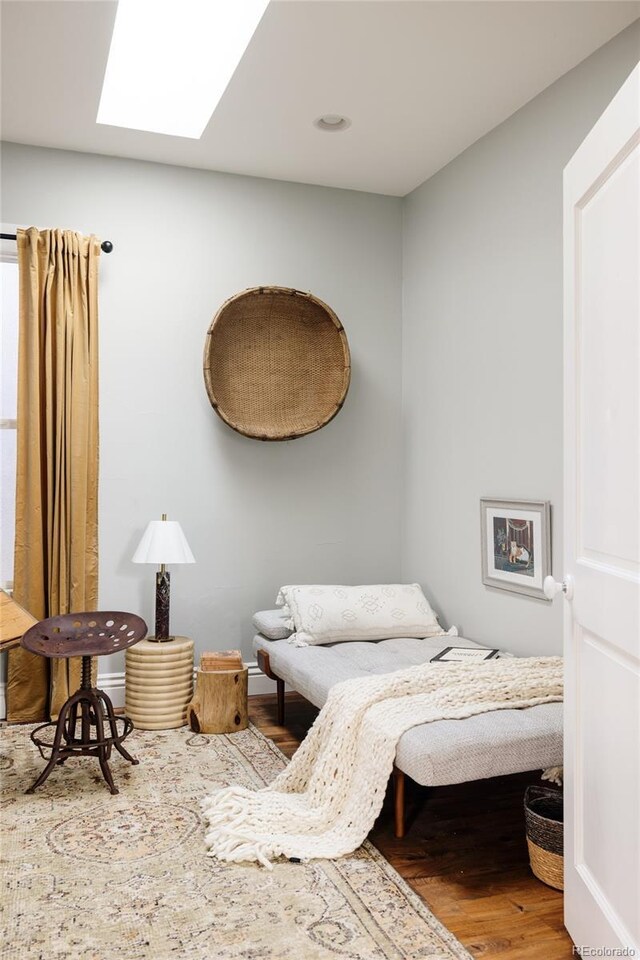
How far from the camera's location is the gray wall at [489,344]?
3184 mm

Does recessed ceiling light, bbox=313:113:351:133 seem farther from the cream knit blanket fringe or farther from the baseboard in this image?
the baseboard

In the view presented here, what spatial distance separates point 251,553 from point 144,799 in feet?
5.30

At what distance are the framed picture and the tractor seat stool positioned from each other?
1.57 meters

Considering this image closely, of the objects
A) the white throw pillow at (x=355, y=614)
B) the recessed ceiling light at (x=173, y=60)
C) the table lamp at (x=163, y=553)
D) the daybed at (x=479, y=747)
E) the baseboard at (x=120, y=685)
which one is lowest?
the baseboard at (x=120, y=685)

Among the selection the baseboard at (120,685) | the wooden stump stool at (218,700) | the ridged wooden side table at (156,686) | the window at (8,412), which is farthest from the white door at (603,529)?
the window at (8,412)

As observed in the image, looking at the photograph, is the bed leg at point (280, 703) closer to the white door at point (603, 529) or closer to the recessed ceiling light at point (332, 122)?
the white door at point (603, 529)

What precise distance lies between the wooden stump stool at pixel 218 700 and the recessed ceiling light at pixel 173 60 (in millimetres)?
2490

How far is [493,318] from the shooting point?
3623 millimetres

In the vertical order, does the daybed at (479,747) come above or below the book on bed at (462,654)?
below

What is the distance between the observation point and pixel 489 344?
3656 millimetres

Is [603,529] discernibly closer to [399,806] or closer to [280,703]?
[399,806]

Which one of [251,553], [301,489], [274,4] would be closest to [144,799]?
[251,553]

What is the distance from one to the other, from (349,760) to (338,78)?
258cm

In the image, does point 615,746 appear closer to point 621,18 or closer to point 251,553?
point 621,18
